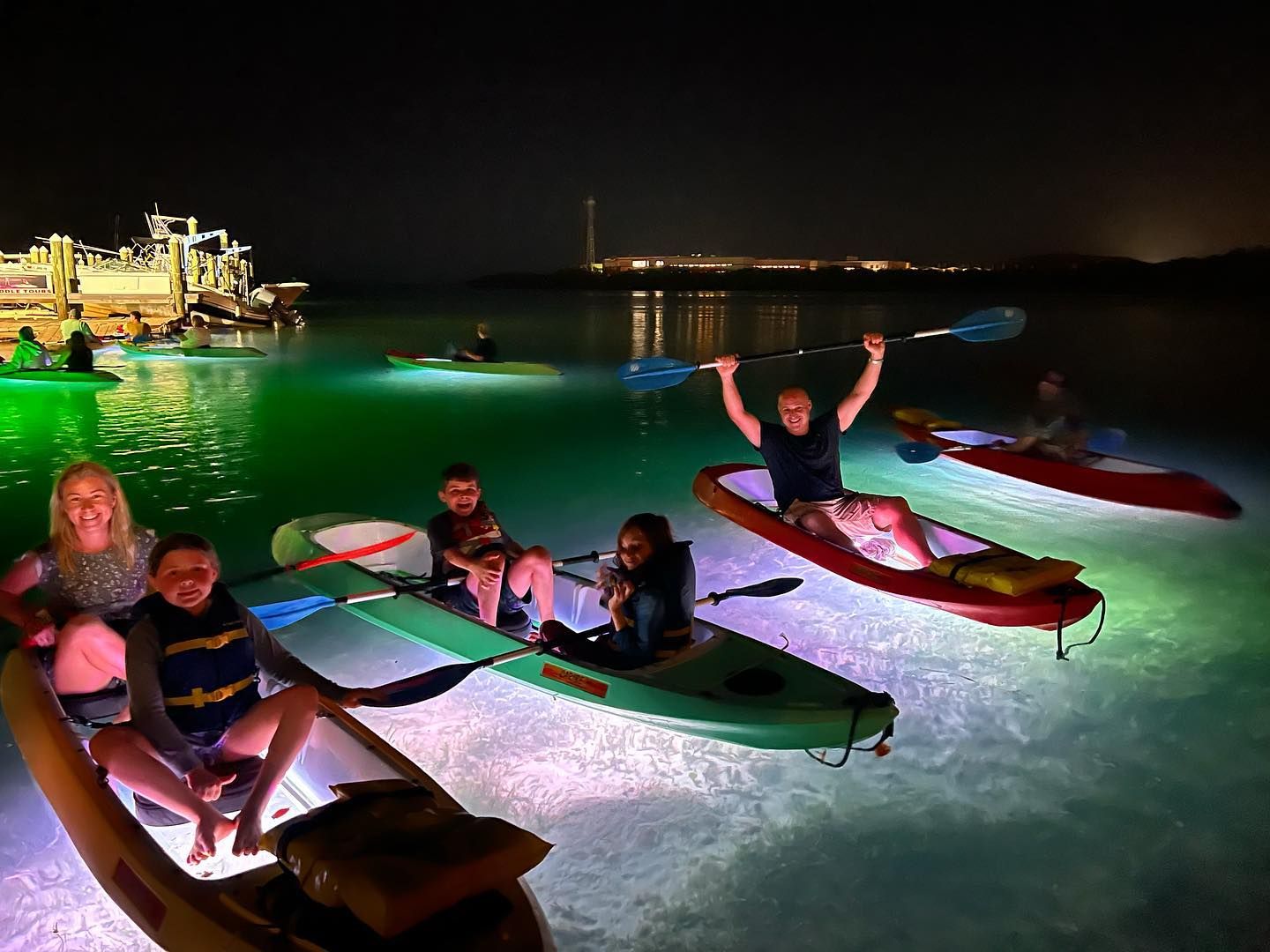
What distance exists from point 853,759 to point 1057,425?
6.05m

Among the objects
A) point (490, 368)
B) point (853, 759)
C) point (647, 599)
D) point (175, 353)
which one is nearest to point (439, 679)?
point (647, 599)

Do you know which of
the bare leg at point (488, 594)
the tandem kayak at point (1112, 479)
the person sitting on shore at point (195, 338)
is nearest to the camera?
the bare leg at point (488, 594)

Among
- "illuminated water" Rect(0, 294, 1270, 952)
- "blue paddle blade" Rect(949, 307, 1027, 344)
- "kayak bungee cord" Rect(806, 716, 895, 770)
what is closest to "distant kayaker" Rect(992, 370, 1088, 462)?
"illuminated water" Rect(0, 294, 1270, 952)

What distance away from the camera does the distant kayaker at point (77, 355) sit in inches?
616

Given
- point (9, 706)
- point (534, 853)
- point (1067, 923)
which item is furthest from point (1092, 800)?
point (9, 706)

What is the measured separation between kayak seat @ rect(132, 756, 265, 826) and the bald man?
390cm

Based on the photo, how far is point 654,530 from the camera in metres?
3.92

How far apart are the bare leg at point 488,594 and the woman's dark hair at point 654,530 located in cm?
86

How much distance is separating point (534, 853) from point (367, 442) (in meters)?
10.2

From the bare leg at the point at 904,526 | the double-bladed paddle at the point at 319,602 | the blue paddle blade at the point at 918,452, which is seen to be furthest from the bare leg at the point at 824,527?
the blue paddle blade at the point at 918,452

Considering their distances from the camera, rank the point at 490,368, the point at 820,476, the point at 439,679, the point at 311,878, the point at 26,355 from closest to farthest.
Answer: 1. the point at 311,878
2. the point at 439,679
3. the point at 820,476
4. the point at 26,355
5. the point at 490,368

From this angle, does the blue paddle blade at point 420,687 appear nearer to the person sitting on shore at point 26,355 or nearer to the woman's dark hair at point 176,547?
the woman's dark hair at point 176,547

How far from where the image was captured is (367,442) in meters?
11.8

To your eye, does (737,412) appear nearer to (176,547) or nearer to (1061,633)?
(1061,633)
